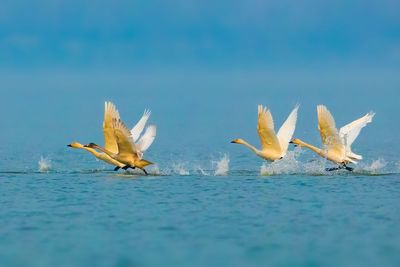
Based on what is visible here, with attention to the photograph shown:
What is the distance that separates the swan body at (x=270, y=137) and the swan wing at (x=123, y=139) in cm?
416

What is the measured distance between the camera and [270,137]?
120ft

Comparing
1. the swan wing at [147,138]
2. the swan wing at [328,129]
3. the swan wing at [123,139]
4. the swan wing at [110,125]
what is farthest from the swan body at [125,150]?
the swan wing at [328,129]

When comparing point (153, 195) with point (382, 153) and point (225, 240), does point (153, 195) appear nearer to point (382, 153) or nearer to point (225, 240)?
point (225, 240)

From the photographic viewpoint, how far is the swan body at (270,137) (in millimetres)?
36094

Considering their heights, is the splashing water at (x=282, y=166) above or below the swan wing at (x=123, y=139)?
below

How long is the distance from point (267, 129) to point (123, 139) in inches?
190

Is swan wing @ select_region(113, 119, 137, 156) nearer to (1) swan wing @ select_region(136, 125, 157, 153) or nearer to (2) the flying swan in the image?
(2) the flying swan

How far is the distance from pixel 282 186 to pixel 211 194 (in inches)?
109

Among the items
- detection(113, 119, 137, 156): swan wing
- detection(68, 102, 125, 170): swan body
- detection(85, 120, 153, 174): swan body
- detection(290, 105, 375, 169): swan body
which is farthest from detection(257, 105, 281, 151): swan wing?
detection(68, 102, 125, 170): swan body

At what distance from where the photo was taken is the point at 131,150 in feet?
117

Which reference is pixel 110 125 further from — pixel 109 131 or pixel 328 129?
pixel 328 129

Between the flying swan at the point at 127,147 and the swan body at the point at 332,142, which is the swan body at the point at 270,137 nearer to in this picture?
the swan body at the point at 332,142

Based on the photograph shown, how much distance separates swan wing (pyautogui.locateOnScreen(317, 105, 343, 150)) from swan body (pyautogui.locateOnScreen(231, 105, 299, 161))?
4.84 feet

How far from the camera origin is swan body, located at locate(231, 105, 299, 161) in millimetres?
36094
